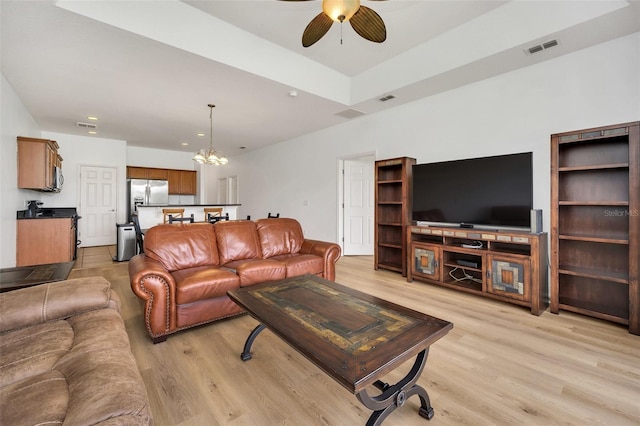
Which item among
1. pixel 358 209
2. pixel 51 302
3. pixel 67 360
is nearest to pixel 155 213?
pixel 358 209

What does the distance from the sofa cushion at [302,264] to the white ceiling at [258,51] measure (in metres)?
2.34

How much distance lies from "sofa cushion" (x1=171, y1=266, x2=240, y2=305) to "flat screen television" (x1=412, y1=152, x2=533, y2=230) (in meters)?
2.82

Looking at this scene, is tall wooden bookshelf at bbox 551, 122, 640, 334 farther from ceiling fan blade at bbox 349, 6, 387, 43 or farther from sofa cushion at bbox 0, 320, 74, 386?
sofa cushion at bbox 0, 320, 74, 386

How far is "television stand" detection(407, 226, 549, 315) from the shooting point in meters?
2.83

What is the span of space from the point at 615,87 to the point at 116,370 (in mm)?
4453

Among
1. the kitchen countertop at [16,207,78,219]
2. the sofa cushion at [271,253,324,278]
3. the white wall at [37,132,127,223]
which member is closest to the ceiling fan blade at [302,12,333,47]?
the sofa cushion at [271,253,324,278]

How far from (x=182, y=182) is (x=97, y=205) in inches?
94.1

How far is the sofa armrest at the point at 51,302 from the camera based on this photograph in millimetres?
1369

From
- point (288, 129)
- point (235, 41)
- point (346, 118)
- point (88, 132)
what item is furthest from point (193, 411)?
point (88, 132)

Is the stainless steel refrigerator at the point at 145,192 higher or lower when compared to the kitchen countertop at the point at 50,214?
higher

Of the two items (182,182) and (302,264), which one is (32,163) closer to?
(302,264)

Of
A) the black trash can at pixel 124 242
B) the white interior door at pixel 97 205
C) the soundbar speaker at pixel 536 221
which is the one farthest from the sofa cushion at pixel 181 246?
the white interior door at pixel 97 205

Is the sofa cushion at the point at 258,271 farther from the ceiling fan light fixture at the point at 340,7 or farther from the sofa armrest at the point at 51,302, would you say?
the ceiling fan light fixture at the point at 340,7

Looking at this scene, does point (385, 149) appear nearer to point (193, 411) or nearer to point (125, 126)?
point (193, 411)
